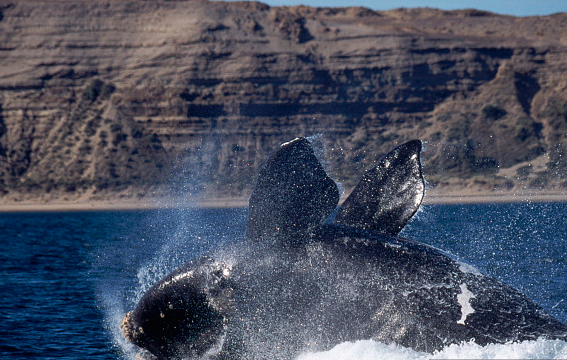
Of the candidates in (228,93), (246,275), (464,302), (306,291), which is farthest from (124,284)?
(228,93)

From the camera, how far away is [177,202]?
76.2 metres

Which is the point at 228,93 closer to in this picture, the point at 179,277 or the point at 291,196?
the point at 179,277

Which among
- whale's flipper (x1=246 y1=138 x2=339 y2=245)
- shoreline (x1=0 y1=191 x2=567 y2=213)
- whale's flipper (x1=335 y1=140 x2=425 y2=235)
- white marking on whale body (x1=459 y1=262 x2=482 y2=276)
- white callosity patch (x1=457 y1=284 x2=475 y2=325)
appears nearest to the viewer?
white callosity patch (x1=457 y1=284 x2=475 y2=325)

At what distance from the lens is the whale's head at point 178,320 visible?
30.0 feet

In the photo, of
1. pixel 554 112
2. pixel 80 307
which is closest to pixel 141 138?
pixel 554 112

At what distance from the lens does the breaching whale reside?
855 cm

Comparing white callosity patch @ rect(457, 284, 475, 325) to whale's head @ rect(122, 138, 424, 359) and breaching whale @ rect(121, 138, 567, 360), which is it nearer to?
breaching whale @ rect(121, 138, 567, 360)

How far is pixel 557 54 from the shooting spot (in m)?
89.8

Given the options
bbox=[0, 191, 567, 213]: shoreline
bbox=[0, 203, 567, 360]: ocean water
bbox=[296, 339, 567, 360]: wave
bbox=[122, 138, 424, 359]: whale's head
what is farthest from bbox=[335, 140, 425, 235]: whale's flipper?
bbox=[0, 191, 567, 213]: shoreline

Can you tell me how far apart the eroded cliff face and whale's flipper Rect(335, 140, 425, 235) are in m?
66.4

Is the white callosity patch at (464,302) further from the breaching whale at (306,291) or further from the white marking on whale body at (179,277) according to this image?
the white marking on whale body at (179,277)

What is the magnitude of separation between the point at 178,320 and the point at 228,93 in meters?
80.2

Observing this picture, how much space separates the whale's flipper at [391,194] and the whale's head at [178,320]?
7.34ft

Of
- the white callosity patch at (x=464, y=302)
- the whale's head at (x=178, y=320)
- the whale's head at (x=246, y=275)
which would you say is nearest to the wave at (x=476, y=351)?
the white callosity patch at (x=464, y=302)
